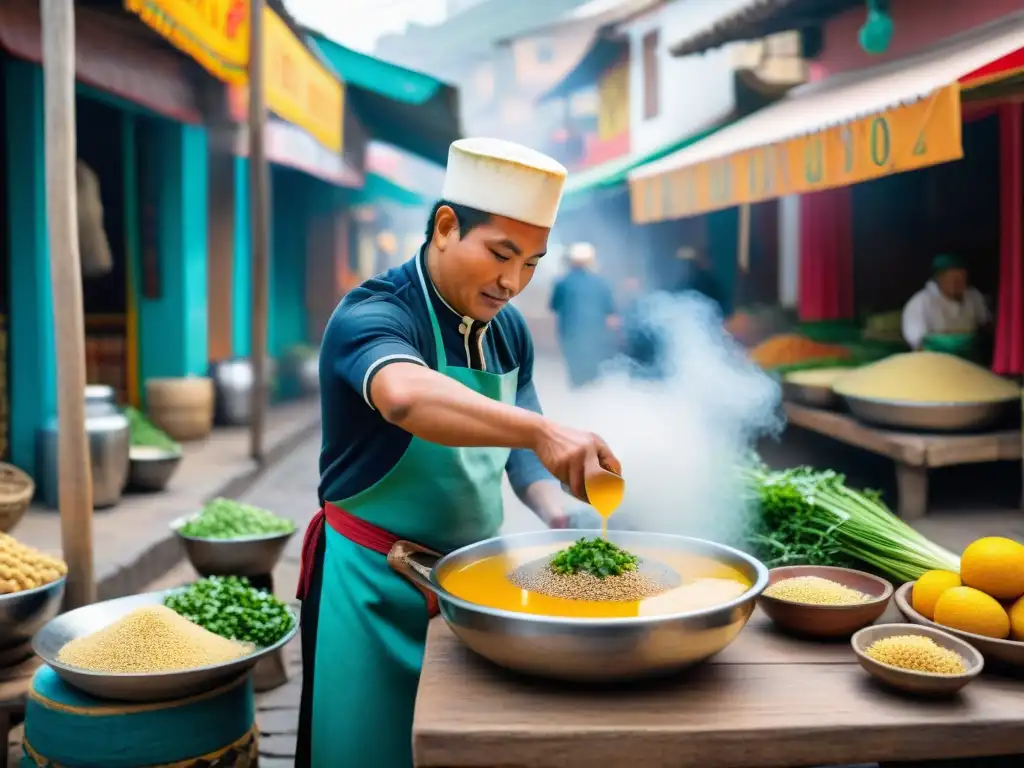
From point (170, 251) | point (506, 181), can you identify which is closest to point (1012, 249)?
point (506, 181)

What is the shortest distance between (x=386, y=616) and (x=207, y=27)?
5114mm

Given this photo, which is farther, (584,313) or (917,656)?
(584,313)

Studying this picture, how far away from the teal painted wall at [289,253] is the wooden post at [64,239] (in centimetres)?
1139

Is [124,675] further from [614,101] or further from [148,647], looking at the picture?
[614,101]

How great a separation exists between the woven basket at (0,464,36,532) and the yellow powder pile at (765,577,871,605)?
13.5 feet

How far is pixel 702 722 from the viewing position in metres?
1.54

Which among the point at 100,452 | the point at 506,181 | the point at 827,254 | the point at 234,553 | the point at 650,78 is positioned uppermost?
the point at 650,78

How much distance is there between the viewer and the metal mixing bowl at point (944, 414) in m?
5.14

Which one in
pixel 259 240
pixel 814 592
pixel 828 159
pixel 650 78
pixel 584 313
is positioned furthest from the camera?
pixel 650 78

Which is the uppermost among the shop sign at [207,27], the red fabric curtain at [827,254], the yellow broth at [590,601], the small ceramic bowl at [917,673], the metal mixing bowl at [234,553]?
the shop sign at [207,27]

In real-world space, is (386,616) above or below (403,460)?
below

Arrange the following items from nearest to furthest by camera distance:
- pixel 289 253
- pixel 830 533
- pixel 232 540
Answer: pixel 830 533, pixel 232 540, pixel 289 253

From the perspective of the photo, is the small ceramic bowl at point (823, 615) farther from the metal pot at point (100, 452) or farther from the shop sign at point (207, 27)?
the metal pot at point (100, 452)

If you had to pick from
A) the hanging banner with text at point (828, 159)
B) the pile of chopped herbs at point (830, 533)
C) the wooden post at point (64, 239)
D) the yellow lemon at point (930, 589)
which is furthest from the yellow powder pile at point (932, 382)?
the wooden post at point (64, 239)
